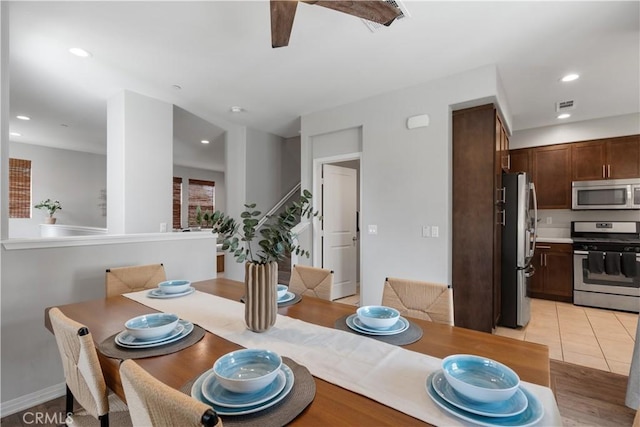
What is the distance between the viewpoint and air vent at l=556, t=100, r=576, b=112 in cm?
365

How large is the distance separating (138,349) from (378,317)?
970 mm

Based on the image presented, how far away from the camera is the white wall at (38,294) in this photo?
193cm

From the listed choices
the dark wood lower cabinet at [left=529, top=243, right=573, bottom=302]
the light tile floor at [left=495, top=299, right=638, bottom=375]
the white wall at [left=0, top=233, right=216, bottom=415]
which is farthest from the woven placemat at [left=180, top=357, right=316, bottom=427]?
the dark wood lower cabinet at [left=529, top=243, right=573, bottom=302]

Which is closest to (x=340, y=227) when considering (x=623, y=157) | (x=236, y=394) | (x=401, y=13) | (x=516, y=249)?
(x=516, y=249)

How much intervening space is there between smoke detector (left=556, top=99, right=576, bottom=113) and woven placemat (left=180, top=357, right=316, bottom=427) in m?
4.47

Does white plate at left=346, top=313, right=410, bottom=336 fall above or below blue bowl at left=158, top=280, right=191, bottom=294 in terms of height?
→ below

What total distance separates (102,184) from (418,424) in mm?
8214

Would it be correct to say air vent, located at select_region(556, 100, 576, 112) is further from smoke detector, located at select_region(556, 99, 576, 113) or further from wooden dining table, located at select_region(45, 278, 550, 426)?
wooden dining table, located at select_region(45, 278, 550, 426)

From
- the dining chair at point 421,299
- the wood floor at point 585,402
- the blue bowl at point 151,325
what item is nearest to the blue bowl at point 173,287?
the blue bowl at point 151,325

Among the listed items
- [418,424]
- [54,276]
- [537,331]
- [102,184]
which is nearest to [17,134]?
[102,184]

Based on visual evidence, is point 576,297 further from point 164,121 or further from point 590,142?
point 164,121

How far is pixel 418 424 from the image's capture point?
28.0 inches

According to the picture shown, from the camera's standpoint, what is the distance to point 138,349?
1.11 metres

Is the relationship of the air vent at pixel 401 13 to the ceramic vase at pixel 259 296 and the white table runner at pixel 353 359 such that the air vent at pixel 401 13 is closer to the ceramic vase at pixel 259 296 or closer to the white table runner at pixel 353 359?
the ceramic vase at pixel 259 296
